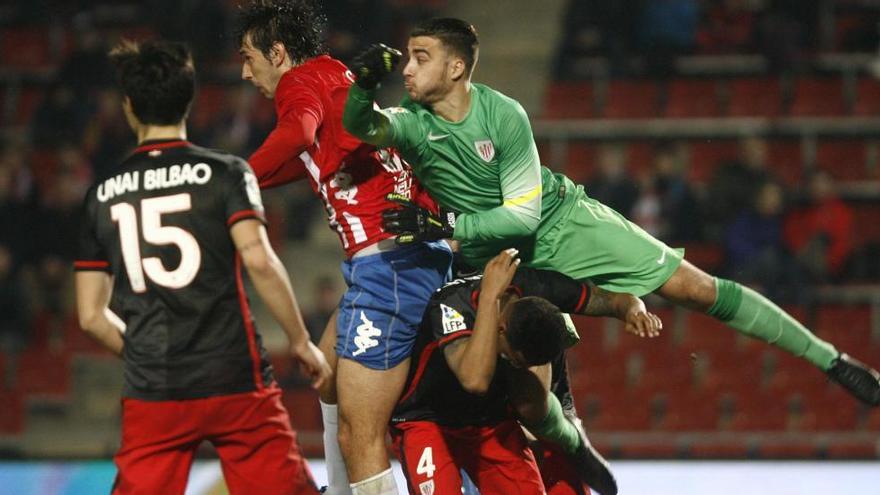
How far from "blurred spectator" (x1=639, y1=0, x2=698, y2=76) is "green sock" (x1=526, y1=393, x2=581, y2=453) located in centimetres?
896

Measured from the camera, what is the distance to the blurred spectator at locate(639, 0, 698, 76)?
557 inches

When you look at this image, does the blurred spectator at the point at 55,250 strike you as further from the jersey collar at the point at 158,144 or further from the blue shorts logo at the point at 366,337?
the jersey collar at the point at 158,144

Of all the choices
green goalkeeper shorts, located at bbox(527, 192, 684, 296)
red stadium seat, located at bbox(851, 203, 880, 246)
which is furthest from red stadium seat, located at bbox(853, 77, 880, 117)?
green goalkeeper shorts, located at bbox(527, 192, 684, 296)

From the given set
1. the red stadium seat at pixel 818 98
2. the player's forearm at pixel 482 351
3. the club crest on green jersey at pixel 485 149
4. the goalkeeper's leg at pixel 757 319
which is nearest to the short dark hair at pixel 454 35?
the club crest on green jersey at pixel 485 149

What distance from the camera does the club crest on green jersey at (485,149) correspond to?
18.3 feet

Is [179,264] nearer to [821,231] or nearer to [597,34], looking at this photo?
[821,231]

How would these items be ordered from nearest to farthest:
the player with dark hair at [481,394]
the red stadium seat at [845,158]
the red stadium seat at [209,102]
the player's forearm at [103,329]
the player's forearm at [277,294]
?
1. the player's forearm at [277,294]
2. the player's forearm at [103,329]
3. the player with dark hair at [481,394]
4. the red stadium seat at [845,158]
5. the red stadium seat at [209,102]

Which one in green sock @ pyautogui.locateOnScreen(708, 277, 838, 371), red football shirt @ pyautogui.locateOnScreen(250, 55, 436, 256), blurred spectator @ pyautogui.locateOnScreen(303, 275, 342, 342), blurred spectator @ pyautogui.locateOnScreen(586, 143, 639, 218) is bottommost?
blurred spectator @ pyautogui.locateOnScreen(303, 275, 342, 342)

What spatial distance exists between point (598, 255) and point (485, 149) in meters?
0.80

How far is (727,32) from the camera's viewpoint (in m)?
14.4

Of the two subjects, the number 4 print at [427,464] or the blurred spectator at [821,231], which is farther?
the blurred spectator at [821,231]

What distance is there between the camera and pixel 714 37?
14.4 metres

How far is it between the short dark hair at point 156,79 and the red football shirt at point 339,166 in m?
0.94

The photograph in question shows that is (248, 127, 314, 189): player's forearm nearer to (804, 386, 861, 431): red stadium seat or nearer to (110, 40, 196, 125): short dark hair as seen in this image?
(110, 40, 196, 125): short dark hair
